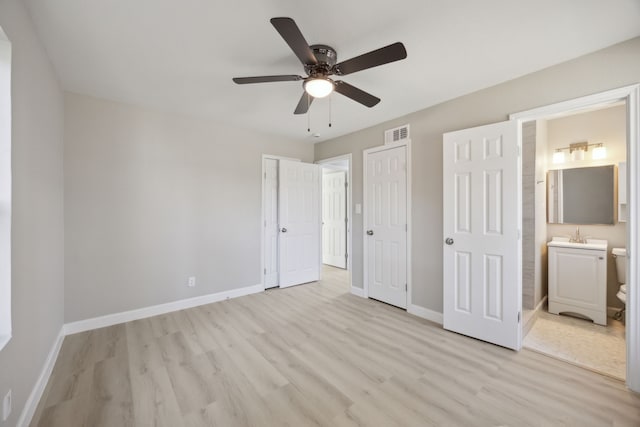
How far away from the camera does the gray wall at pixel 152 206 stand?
282 cm

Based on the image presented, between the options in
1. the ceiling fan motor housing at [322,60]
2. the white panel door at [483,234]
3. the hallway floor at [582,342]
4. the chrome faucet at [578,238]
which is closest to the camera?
the ceiling fan motor housing at [322,60]

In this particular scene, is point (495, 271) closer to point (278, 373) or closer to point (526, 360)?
point (526, 360)

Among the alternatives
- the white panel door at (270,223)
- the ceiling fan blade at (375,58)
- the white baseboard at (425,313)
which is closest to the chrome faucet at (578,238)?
the white baseboard at (425,313)

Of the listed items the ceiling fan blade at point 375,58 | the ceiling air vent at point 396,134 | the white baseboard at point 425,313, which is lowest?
the white baseboard at point 425,313

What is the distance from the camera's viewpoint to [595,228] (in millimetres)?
3275

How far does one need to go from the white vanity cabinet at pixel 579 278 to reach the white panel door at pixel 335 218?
11.5 ft

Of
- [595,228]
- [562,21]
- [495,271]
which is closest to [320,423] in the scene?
[495,271]

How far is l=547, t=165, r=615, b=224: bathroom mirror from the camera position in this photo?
3.19m

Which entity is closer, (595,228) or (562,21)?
(562,21)

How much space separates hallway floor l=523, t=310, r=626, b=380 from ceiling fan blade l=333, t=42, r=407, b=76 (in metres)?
2.84

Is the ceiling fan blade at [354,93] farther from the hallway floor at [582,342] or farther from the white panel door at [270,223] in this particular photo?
the hallway floor at [582,342]

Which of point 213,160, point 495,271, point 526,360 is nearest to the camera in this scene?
point 526,360

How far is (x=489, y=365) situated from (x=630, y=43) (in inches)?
106

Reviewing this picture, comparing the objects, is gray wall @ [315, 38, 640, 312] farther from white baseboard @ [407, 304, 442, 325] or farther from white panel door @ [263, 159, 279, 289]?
white panel door @ [263, 159, 279, 289]
